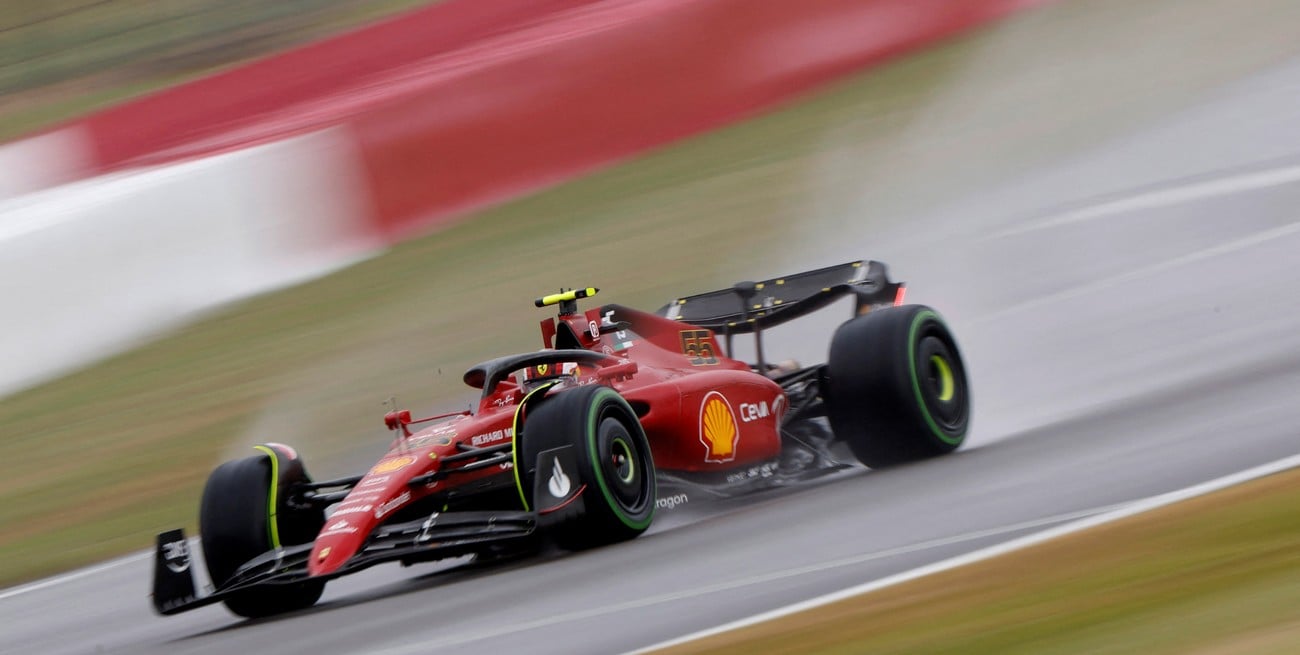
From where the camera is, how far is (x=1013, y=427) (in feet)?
32.2

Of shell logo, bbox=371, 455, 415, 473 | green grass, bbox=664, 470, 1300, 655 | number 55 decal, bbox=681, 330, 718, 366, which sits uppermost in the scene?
number 55 decal, bbox=681, 330, 718, 366

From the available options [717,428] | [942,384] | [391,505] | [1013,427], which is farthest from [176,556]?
[1013,427]

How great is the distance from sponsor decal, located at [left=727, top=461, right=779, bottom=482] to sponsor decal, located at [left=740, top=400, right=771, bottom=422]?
0.27m

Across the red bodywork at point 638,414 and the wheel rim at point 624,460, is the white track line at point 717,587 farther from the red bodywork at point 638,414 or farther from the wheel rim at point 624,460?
the wheel rim at point 624,460

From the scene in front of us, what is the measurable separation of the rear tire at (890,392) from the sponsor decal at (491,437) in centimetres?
200

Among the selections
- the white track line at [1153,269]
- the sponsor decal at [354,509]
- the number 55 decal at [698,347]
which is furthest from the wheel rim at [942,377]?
the sponsor decal at [354,509]

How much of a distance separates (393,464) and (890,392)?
2708 millimetres

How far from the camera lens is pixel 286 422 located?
13.4m

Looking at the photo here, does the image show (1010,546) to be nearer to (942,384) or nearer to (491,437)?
(491,437)

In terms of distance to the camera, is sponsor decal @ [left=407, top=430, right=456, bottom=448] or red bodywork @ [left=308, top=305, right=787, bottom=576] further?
sponsor decal @ [left=407, top=430, right=456, bottom=448]

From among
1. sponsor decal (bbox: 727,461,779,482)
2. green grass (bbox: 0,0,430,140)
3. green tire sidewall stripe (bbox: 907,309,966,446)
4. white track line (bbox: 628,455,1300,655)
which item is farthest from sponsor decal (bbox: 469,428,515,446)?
green grass (bbox: 0,0,430,140)

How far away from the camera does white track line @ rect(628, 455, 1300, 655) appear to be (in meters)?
5.62

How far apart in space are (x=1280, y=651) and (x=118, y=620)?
6172 millimetres

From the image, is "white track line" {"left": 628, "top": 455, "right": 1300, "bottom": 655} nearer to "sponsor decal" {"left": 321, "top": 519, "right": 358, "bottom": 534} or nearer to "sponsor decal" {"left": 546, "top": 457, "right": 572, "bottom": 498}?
"sponsor decal" {"left": 546, "top": 457, "right": 572, "bottom": 498}
